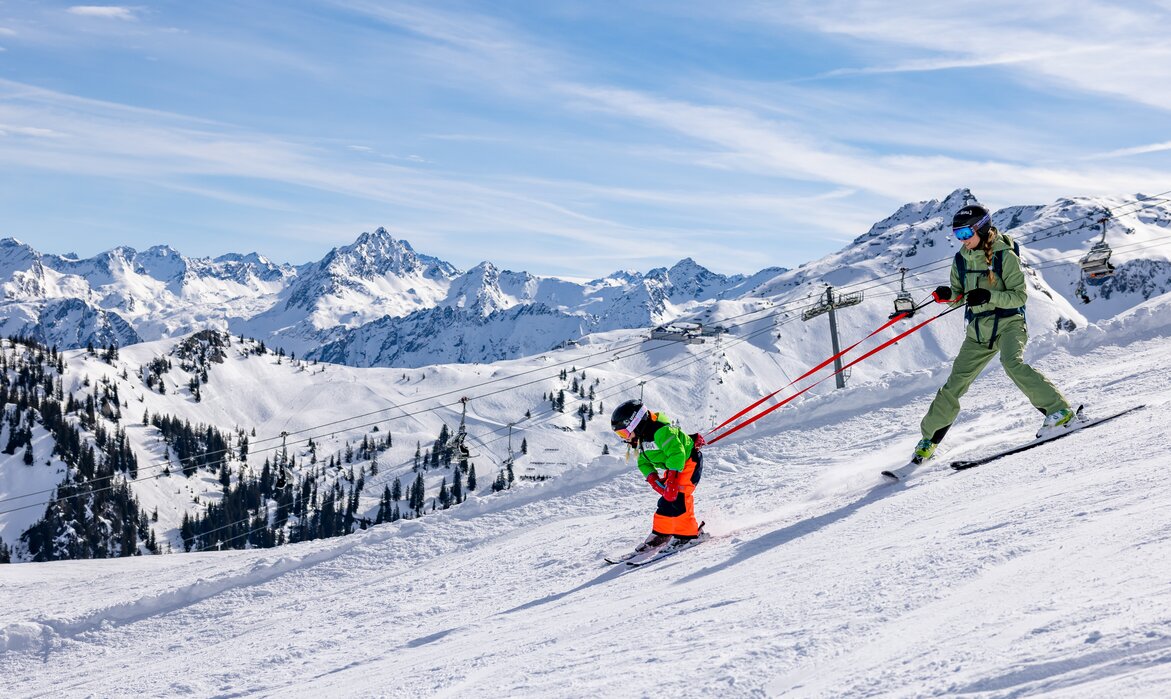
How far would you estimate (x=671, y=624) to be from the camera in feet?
22.6

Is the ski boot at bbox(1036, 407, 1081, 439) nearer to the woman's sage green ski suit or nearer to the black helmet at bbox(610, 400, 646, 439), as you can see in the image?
the woman's sage green ski suit

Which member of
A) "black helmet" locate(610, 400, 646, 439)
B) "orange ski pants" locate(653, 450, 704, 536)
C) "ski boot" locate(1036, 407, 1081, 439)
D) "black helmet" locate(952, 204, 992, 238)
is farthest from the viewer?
"ski boot" locate(1036, 407, 1081, 439)

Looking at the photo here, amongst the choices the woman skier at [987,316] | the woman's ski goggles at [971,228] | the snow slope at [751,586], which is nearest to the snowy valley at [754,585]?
the snow slope at [751,586]

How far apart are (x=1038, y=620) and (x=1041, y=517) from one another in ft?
8.80

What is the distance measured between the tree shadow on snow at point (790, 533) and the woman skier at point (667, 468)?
3.09 ft

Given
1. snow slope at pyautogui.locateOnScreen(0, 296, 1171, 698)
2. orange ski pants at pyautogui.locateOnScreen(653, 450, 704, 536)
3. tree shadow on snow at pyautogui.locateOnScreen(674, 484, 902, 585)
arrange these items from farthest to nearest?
orange ski pants at pyautogui.locateOnScreen(653, 450, 704, 536), tree shadow on snow at pyautogui.locateOnScreen(674, 484, 902, 585), snow slope at pyautogui.locateOnScreen(0, 296, 1171, 698)

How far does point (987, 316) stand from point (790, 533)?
138 inches

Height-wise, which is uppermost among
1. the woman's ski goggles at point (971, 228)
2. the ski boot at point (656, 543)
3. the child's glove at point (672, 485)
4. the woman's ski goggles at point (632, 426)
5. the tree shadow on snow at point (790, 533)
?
the woman's ski goggles at point (971, 228)

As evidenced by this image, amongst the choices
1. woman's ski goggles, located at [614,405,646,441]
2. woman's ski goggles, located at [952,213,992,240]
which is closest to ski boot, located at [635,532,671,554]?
woman's ski goggles, located at [614,405,646,441]

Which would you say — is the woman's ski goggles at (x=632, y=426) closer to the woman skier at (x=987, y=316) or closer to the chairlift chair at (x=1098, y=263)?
the woman skier at (x=987, y=316)

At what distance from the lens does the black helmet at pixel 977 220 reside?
407 inches

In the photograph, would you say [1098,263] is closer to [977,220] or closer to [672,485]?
[977,220]

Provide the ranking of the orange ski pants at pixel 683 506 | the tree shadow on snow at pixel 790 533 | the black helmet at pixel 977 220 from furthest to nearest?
the orange ski pants at pixel 683 506 → the black helmet at pixel 977 220 → the tree shadow on snow at pixel 790 533

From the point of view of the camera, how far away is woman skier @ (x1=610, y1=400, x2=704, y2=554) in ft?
34.7
